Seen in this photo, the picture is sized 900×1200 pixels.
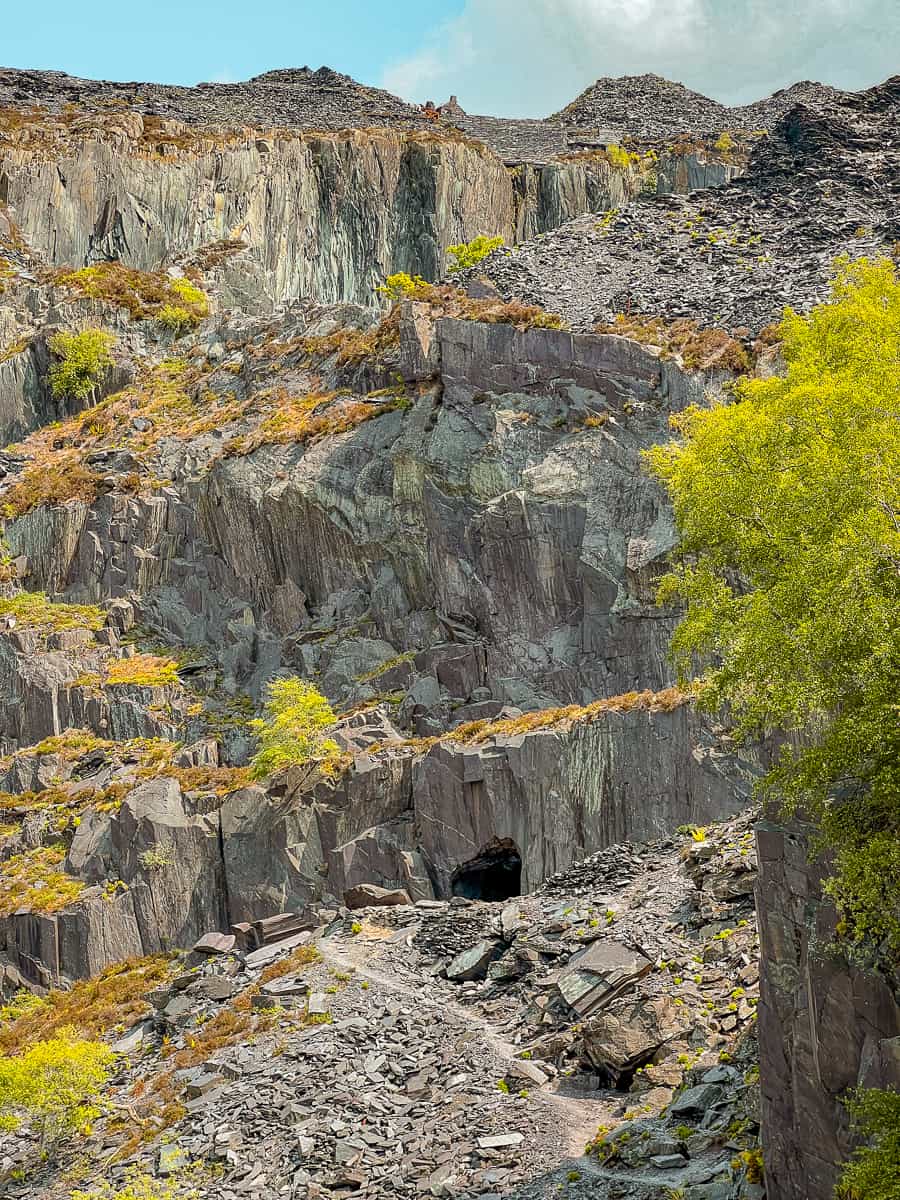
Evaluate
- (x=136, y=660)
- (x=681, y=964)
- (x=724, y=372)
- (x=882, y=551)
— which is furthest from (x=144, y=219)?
(x=882, y=551)

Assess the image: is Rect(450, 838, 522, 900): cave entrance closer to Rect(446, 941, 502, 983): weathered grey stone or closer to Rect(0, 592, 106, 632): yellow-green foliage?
Rect(446, 941, 502, 983): weathered grey stone

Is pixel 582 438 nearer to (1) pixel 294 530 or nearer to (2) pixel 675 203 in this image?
(1) pixel 294 530

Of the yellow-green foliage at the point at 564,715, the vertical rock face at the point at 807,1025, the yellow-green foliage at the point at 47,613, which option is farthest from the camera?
the yellow-green foliage at the point at 47,613

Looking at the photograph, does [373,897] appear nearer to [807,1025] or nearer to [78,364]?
[807,1025]

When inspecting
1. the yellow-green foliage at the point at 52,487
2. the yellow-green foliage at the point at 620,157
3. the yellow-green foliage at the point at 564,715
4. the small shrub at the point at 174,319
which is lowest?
the yellow-green foliage at the point at 564,715

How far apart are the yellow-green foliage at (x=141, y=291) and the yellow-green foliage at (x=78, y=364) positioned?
3.85 m

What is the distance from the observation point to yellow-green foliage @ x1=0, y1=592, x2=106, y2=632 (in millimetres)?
44281

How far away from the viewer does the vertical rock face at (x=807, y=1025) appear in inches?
501

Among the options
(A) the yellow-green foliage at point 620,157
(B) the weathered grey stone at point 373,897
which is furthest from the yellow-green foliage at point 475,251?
(B) the weathered grey stone at point 373,897

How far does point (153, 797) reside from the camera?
35250 mm

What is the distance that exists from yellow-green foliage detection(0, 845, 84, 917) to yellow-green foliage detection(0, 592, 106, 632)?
10521 millimetres

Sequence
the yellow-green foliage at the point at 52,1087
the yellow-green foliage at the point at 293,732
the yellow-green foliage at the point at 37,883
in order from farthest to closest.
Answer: the yellow-green foliage at the point at 293,732 < the yellow-green foliage at the point at 37,883 < the yellow-green foliage at the point at 52,1087

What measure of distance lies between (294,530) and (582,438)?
436 inches

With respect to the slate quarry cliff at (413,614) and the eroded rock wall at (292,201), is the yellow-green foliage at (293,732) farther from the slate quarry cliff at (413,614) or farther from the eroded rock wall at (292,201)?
the eroded rock wall at (292,201)
